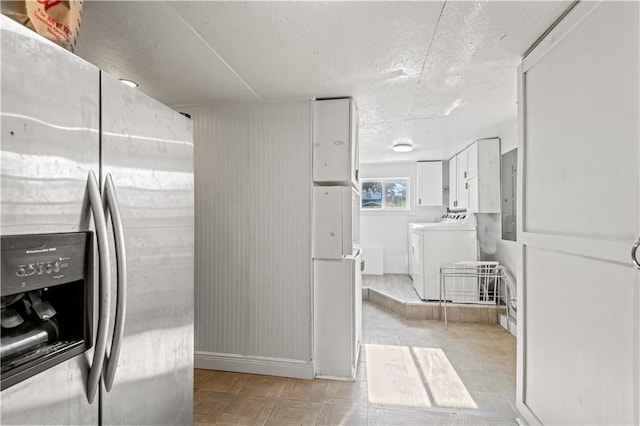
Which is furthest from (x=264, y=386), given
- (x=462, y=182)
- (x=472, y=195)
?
(x=462, y=182)

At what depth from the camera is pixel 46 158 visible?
756mm

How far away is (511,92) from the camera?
2.29 metres

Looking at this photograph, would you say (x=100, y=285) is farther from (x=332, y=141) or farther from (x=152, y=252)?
(x=332, y=141)

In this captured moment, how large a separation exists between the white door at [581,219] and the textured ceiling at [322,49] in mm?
274

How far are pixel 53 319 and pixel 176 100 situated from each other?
2028 millimetres

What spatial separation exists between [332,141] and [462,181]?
2.68m

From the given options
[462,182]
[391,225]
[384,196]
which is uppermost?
[462,182]

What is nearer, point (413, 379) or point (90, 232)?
point (90, 232)

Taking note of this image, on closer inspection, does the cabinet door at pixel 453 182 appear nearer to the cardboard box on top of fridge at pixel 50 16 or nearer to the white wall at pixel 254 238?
the white wall at pixel 254 238

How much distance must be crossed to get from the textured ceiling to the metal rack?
77.5 inches

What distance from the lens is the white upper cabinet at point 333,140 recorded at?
236 centimetres

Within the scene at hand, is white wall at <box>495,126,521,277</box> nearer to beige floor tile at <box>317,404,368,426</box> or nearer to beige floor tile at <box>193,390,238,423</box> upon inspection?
beige floor tile at <box>317,404,368,426</box>

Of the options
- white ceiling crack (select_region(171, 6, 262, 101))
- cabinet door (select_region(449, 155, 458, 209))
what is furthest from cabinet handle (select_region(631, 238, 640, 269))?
cabinet door (select_region(449, 155, 458, 209))

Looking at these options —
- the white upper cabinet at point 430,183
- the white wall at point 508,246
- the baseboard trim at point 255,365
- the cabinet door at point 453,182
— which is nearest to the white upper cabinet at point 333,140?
the baseboard trim at point 255,365
